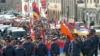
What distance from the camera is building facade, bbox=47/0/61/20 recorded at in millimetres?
73700

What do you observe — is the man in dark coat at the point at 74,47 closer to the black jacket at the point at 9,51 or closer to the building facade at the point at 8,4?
the black jacket at the point at 9,51

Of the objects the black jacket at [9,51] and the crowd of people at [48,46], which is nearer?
the black jacket at [9,51]

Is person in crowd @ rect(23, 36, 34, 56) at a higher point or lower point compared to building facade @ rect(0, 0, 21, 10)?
higher

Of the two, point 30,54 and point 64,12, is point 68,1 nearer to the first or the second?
point 64,12

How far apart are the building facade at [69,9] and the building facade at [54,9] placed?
2.09 m

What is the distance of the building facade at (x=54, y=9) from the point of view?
2902 inches

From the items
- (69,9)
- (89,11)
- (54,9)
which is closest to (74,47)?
(89,11)

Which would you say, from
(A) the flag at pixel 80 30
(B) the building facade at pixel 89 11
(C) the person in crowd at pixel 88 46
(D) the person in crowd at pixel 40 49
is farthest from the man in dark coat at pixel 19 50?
(B) the building facade at pixel 89 11

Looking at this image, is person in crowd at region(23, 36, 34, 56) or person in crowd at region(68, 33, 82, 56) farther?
person in crowd at region(68, 33, 82, 56)

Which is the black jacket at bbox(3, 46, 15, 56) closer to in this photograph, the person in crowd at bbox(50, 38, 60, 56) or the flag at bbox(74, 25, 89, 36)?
the person in crowd at bbox(50, 38, 60, 56)

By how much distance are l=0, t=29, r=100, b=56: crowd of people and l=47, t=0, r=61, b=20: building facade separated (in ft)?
159

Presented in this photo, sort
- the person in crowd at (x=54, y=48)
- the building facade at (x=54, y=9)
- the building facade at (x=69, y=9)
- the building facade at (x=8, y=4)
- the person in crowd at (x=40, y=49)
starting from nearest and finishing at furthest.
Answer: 1. the person in crowd at (x=40, y=49)
2. the person in crowd at (x=54, y=48)
3. the building facade at (x=69, y=9)
4. the building facade at (x=54, y=9)
5. the building facade at (x=8, y=4)

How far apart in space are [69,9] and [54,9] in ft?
34.5

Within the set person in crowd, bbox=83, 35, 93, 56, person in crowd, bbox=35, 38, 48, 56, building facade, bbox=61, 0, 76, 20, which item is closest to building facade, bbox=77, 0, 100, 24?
building facade, bbox=61, 0, 76, 20
